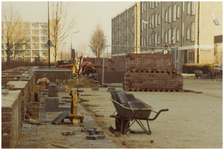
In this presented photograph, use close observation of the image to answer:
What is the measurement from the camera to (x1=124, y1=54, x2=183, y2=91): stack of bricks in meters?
20.7

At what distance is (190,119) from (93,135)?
393 cm

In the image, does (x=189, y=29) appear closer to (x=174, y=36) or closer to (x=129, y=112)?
(x=174, y=36)

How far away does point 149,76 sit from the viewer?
20.8m

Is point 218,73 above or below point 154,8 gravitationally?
below

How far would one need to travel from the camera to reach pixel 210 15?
4500cm

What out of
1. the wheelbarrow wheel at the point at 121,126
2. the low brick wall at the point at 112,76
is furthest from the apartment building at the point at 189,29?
the wheelbarrow wheel at the point at 121,126

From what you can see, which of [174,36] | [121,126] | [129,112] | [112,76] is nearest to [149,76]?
[112,76]

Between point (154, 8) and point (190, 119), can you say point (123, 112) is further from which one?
point (154, 8)

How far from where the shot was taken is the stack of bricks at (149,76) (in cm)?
2073

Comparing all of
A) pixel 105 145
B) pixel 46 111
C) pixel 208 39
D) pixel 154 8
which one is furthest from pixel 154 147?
pixel 154 8

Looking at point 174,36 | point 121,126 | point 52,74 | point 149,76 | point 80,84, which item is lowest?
point 80,84

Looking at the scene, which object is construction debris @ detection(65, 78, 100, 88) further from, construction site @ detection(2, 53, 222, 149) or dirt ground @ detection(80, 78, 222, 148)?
dirt ground @ detection(80, 78, 222, 148)

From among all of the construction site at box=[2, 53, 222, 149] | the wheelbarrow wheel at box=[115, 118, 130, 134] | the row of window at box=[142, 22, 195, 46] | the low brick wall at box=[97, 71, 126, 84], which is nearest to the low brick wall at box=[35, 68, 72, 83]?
the low brick wall at box=[97, 71, 126, 84]

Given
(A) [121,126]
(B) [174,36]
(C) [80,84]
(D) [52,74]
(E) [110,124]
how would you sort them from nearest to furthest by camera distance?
(A) [121,126], (E) [110,124], (C) [80,84], (D) [52,74], (B) [174,36]
